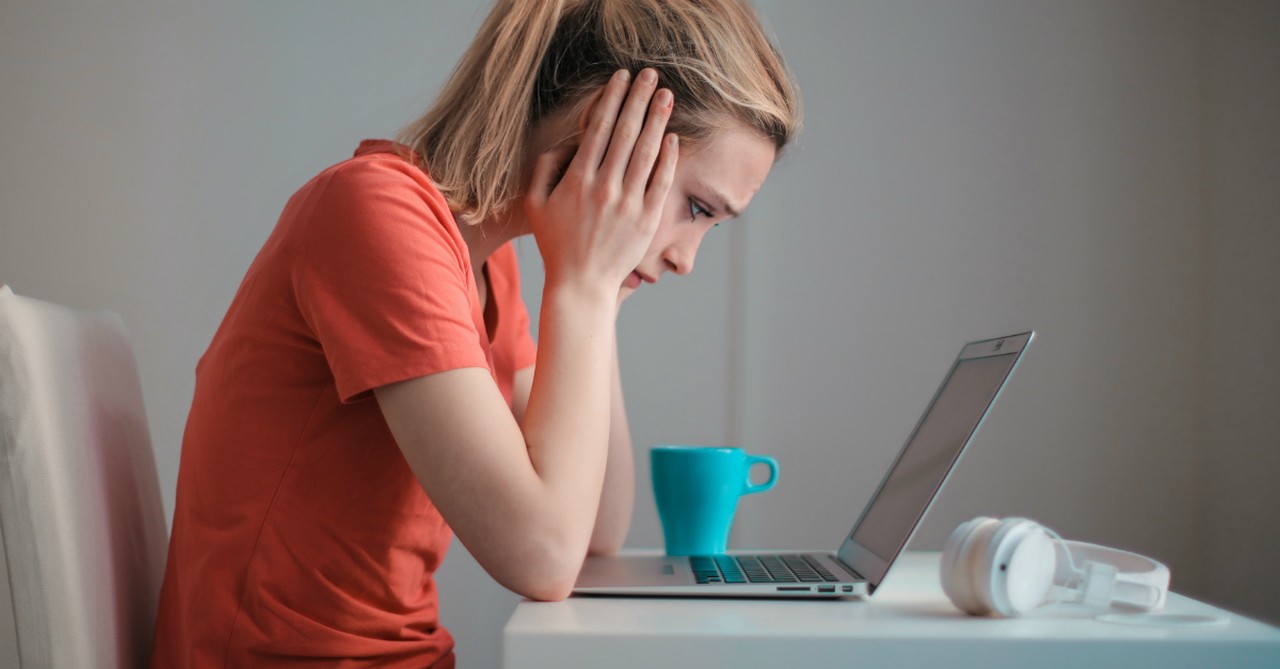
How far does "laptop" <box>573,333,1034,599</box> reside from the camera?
73 centimetres

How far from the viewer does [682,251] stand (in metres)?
0.98

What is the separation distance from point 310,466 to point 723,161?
0.44m

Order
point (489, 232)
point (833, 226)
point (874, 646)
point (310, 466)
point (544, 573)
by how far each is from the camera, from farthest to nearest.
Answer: point (833, 226) < point (489, 232) < point (310, 466) < point (544, 573) < point (874, 646)

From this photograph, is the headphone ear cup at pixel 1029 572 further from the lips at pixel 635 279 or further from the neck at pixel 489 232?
the neck at pixel 489 232

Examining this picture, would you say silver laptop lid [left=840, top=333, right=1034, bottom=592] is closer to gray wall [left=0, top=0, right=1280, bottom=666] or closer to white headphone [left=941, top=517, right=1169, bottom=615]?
white headphone [left=941, top=517, right=1169, bottom=615]

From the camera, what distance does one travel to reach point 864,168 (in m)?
1.79

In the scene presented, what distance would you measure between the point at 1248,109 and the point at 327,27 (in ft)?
4.89

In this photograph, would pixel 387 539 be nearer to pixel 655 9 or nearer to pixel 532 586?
pixel 532 586

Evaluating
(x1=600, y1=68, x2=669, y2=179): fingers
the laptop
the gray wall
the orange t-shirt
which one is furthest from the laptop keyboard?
the gray wall

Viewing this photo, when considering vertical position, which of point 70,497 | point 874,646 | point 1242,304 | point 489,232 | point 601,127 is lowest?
point 70,497

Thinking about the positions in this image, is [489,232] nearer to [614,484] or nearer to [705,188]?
[705,188]

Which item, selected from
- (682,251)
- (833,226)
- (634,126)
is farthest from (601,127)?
(833,226)

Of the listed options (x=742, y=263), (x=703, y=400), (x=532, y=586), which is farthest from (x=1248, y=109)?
(x=532, y=586)

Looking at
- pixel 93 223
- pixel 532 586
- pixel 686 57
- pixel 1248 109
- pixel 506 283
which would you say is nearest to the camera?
pixel 532 586
